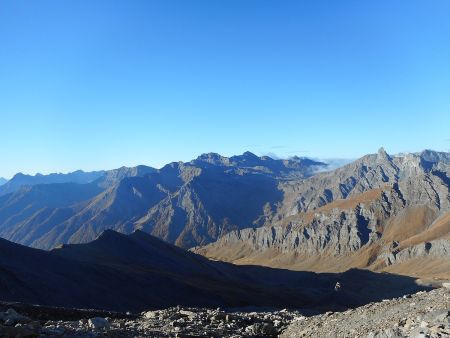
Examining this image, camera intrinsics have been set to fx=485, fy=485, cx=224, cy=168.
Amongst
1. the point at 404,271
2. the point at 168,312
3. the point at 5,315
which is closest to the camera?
the point at 5,315

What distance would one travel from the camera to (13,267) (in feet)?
275

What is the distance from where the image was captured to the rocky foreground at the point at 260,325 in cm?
1647

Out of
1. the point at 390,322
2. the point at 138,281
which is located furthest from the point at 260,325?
the point at 138,281

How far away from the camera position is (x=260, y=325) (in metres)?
26.3

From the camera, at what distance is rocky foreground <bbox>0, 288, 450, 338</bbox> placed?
16.5m

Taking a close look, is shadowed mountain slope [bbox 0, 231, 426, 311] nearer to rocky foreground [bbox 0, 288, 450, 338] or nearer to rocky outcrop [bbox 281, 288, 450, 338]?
rocky foreground [bbox 0, 288, 450, 338]

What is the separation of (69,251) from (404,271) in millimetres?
129211

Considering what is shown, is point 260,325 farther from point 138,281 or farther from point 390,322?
point 138,281

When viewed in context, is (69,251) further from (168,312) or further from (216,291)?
(168,312)

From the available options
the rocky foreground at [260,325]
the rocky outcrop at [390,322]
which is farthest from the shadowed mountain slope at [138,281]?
the rocky outcrop at [390,322]

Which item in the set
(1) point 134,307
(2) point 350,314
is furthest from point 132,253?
(2) point 350,314

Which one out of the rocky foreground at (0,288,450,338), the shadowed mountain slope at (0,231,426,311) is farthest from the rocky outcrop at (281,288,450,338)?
the shadowed mountain slope at (0,231,426,311)

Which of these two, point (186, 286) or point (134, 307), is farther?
point (186, 286)

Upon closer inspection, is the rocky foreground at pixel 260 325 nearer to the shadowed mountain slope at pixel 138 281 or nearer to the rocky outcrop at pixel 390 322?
the rocky outcrop at pixel 390 322
